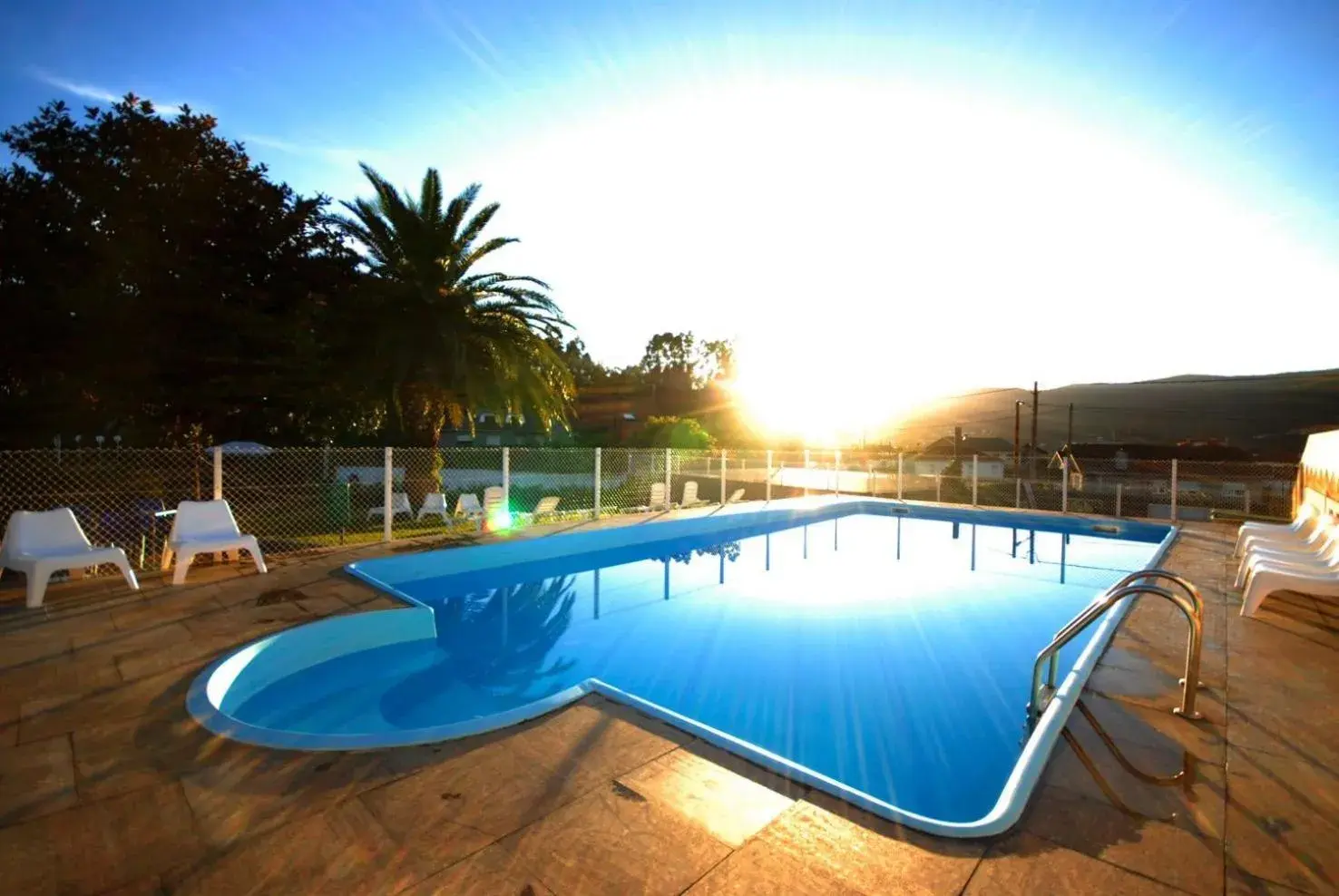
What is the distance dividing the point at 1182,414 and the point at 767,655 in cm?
9339

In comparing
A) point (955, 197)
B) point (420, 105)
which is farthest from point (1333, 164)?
point (420, 105)

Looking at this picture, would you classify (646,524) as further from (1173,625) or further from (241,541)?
(1173,625)

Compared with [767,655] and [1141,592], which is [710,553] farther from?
[1141,592]

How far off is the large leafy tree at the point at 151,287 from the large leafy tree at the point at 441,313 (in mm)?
1088

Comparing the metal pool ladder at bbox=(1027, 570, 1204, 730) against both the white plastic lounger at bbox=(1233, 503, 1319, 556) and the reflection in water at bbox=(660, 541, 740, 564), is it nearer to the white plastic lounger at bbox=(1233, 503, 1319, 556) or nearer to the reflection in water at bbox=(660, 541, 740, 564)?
the white plastic lounger at bbox=(1233, 503, 1319, 556)

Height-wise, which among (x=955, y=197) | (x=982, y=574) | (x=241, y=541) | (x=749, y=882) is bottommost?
(x=982, y=574)

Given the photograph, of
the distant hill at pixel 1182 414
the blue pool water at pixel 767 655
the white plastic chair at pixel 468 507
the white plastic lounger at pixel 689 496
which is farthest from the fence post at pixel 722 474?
the distant hill at pixel 1182 414

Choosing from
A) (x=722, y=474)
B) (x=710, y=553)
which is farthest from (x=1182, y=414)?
(x=710, y=553)

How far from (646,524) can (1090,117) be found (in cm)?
924

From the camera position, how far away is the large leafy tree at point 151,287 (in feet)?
37.6

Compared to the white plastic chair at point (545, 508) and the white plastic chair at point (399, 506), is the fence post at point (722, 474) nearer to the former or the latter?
the white plastic chair at point (545, 508)

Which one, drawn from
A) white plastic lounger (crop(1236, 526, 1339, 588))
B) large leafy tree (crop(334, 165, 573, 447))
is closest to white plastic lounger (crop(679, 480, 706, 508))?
large leafy tree (crop(334, 165, 573, 447))

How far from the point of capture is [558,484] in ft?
64.7

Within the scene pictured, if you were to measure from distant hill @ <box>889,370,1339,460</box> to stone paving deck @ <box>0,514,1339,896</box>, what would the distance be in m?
57.9
